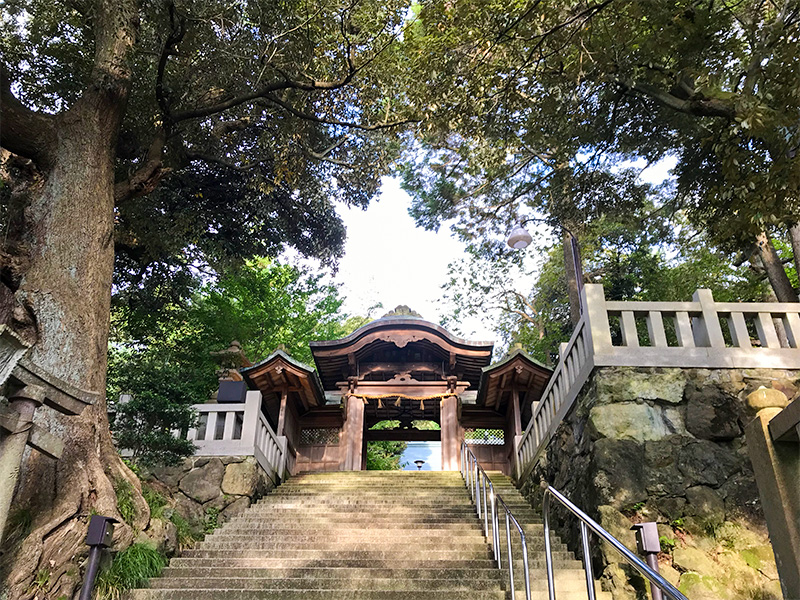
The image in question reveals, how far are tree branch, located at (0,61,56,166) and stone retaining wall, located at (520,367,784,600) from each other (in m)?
7.33

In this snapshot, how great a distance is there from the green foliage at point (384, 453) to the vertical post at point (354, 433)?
678cm

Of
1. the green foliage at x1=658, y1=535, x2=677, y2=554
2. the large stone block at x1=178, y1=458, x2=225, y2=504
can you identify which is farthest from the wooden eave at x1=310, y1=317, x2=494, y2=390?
the green foliage at x1=658, y1=535, x2=677, y2=554

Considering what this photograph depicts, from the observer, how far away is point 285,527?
7707 mm

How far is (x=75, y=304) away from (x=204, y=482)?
3768 millimetres

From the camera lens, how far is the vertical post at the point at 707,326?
689 cm

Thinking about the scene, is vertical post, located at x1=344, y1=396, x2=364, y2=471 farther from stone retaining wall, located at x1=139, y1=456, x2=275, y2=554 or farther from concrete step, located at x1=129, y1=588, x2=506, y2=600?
concrete step, located at x1=129, y1=588, x2=506, y2=600

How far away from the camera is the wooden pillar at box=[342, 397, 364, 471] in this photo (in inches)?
526

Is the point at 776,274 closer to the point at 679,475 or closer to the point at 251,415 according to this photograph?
the point at 679,475

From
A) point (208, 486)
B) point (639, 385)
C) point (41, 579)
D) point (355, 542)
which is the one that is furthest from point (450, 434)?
point (41, 579)

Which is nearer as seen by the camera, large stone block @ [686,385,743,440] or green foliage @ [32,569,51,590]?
green foliage @ [32,569,51,590]

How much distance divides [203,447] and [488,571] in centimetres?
533

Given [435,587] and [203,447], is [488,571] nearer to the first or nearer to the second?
[435,587]

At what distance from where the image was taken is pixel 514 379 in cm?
1310

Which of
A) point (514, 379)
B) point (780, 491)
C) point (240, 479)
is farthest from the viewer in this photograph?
point (514, 379)
